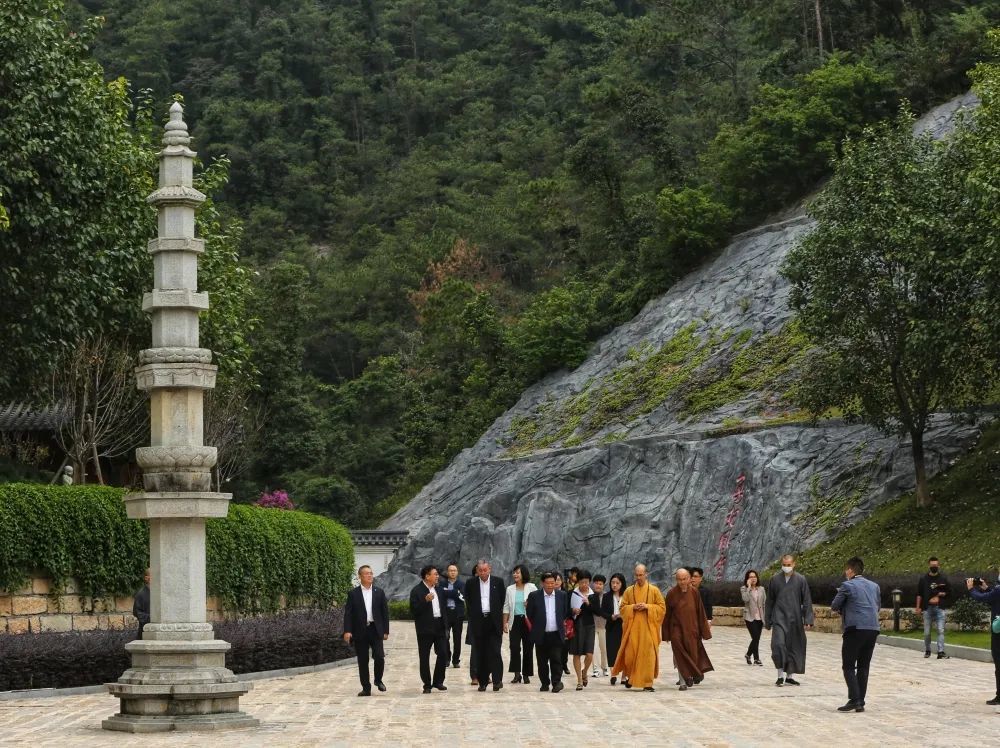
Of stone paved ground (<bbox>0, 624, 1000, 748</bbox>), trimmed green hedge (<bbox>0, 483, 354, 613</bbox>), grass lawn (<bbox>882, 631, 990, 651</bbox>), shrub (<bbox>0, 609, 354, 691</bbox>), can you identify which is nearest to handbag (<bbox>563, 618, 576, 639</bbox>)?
stone paved ground (<bbox>0, 624, 1000, 748</bbox>)

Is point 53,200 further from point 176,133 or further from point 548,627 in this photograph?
point 548,627

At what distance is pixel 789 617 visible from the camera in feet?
66.2

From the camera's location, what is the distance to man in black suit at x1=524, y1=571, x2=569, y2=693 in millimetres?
20766

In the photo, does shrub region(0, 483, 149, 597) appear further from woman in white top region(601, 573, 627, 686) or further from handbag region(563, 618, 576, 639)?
woman in white top region(601, 573, 627, 686)

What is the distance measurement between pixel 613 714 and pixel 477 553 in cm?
3046

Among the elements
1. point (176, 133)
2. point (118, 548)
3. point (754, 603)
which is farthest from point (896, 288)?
point (176, 133)

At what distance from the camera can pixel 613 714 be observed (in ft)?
55.9

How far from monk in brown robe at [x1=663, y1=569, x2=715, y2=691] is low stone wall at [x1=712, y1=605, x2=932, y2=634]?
728cm

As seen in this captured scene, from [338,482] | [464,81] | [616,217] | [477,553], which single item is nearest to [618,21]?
[464,81]

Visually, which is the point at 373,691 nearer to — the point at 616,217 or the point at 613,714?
the point at 613,714

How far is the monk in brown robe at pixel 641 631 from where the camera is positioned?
20438 mm

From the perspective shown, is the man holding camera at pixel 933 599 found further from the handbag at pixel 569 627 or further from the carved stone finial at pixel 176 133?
the carved stone finial at pixel 176 133

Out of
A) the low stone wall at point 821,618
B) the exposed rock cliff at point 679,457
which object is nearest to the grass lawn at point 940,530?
the exposed rock cliff at point 679,457

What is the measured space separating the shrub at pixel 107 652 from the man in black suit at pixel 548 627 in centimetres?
467
